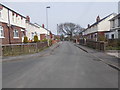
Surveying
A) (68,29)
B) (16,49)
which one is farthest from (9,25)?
(68,29)

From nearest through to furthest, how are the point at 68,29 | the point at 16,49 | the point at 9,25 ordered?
the point at 16,49
the point at 9,25
the point at 68,29

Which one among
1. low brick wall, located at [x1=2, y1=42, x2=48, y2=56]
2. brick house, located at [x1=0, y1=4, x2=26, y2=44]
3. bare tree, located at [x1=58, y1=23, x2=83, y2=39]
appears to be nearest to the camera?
low brick wall, located at [x1=2, y1=42, x2=48, y2=56]

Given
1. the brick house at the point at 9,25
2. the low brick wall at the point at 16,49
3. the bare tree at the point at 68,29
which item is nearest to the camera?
the low brick wall at the point at 16,49

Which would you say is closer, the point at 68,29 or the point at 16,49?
the point at 16,49

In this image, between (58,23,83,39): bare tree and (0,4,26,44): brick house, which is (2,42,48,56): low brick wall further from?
(58,23,83,39): bare tree

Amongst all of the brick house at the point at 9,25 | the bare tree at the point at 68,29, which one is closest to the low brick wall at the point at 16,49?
the brick house at the point at 9,25

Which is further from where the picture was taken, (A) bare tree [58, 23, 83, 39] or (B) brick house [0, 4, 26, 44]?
(A) bare tree [58, 23, 83, 39]

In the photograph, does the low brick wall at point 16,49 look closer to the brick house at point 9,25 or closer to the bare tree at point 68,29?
the brick house at point 9,25

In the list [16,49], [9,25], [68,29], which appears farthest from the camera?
[68,29]

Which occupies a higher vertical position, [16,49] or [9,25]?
Answer: [9,25]

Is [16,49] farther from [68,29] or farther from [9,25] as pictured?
[68,29]

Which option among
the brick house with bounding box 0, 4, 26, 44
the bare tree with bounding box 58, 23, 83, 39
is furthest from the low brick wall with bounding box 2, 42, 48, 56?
the bare tree with bounding box 58, 23, 83, 39

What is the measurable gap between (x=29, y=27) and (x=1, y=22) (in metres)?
18.3

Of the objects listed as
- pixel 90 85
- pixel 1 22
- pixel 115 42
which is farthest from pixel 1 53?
pixel 115 42
